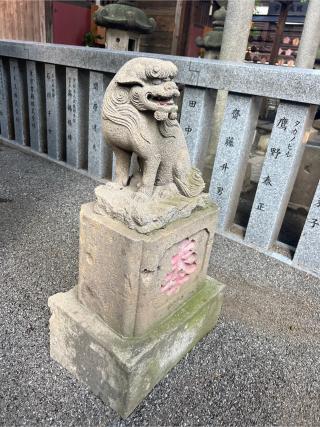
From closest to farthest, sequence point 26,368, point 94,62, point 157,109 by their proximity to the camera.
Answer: point 157,109 → point 26,368 → point 94,62

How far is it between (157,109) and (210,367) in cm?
177

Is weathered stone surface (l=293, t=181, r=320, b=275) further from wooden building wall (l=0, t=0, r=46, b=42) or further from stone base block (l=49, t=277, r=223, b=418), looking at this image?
wooden building wall (l=0, t=0, r=46, b=42)

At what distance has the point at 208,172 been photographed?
5238 mm

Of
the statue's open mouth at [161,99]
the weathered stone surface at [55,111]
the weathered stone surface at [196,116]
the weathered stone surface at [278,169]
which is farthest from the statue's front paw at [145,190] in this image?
the weathered stone surface at [55,111]

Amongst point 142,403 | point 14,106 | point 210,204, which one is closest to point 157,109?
point 210,204

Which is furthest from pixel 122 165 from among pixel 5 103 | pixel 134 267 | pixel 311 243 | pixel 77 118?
pixel 5 103

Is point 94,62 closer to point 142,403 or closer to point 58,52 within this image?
point 58,52

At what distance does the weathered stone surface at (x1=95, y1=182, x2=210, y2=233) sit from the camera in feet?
5.92

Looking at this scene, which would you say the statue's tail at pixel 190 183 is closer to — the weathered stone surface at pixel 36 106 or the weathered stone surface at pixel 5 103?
the weathered stone surface at pixel 36 106

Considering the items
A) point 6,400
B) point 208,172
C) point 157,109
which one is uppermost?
point 157,109

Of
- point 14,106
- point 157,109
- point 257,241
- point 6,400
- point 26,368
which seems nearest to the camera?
point 157,109

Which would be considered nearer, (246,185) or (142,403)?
(142,403)

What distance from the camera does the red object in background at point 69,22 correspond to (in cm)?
982

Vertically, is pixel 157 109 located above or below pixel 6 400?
above
